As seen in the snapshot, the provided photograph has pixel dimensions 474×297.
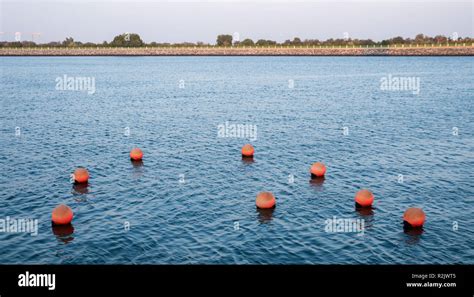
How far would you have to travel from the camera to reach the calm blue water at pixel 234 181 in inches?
1037

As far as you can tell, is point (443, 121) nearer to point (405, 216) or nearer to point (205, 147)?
point (205, 147)

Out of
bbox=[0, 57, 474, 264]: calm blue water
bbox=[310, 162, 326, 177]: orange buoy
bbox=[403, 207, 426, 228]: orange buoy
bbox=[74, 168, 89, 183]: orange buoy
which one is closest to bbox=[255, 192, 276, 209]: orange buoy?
bbox=[0, 57, 474, 264]: calm blue water

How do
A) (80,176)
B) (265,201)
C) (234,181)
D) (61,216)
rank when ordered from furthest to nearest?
1. (234,181)
2. (80,176)
3. (265,201)
4. (61,216)

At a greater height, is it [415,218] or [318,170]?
[318,170]

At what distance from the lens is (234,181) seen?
1542 inches

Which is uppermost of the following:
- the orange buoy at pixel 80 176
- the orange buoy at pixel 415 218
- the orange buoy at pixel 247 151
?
the orange buoy at pixel 247 151

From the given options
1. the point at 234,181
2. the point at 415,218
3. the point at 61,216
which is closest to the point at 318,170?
the point at 234,181

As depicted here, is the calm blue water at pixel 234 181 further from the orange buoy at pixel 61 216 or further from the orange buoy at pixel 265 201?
the orange buoy at pixel 61 216

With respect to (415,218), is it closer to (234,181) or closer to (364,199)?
(364,199)

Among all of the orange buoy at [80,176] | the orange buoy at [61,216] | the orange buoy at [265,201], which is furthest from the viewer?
the orange buoy at [80,176]

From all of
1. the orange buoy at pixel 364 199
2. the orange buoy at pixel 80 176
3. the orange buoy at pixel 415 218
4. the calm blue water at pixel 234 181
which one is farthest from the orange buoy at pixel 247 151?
the orange buoy at pixel 415 218

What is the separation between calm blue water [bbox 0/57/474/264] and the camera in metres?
26.3
